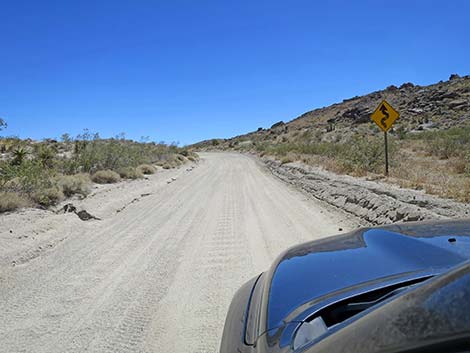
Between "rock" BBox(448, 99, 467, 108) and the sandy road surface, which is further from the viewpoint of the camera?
"rock" BBox(448, 99, 467, 108)

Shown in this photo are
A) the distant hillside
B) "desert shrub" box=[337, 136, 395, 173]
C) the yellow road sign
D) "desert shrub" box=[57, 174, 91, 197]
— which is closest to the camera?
"desert shrub" box=[57, 174, 91, 197]

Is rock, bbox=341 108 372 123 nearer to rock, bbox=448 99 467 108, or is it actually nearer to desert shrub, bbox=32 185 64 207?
rock, bbox=448 99 467 108

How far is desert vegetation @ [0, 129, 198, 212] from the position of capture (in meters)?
11.3

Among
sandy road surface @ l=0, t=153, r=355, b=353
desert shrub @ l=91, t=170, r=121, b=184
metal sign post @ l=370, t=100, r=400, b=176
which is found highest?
metal sign post @ l=370, t=100, r=400, b=176

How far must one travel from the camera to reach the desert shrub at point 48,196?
36.6ft

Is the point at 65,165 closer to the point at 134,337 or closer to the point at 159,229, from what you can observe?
the point at 159,229

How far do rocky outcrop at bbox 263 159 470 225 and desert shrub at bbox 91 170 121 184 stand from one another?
926cm

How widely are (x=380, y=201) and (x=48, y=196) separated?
9843 millimetres

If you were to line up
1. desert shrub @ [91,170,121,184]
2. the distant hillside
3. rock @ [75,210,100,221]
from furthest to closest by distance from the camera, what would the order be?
1. desert shrub @ [91,170,121,184]
2. the distant hillside
3. rock @ [75,210,100,221]

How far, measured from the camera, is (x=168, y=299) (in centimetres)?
501

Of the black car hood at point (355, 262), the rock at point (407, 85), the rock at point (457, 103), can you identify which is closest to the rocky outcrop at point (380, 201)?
the black car hood at point (355, 262)

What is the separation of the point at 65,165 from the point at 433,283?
1909 centimetres

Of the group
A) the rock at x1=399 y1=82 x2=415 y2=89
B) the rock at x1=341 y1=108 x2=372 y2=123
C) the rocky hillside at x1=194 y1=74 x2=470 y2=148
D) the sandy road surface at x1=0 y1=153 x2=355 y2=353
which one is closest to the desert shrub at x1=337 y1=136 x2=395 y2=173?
the sandy road surface at x1=0 y1=153 x2=355 y2=353

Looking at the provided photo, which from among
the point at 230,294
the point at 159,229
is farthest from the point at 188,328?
the point at 159,229
